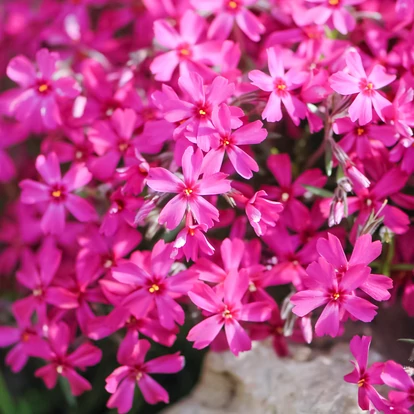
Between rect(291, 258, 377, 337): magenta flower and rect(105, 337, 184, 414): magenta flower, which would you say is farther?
rect(105, 337, 184, 414): magenta flower

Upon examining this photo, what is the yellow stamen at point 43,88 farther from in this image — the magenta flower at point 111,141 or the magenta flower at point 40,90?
the magenta flower at point 111,141

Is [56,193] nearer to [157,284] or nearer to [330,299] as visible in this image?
[157,284]

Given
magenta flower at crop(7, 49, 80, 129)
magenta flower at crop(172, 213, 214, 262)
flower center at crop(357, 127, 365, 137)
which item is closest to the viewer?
magenta flower at crop(172, 213, 214, 262)

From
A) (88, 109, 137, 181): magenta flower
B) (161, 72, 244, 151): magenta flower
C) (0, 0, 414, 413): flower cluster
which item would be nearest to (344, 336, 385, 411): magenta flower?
(0, 0, 414, 413): flower cluster

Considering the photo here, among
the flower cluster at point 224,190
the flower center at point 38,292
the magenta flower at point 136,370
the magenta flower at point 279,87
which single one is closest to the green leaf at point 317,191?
the flower cluster at point 224,190

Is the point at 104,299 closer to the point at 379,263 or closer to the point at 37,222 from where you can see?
the point at 37,222

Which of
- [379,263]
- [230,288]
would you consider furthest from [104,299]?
[379,263]

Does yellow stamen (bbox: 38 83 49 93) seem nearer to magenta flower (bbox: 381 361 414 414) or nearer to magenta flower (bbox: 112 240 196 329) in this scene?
magenta flower (bbox: 112 240 196 329)
